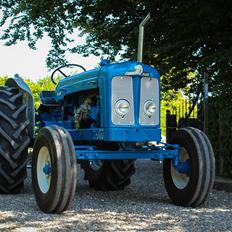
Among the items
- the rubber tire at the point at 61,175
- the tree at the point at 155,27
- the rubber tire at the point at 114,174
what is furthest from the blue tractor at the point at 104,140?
the tree at the point at 155,27

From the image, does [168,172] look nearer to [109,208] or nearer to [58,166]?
[109,208]

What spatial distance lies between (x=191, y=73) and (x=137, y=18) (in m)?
2.46

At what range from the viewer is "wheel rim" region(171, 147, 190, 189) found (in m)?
6.71

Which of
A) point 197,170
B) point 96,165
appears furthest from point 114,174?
point 197,170

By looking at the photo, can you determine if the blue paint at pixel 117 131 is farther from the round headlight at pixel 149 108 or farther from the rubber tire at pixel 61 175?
the rubber tire at pixel 61 175

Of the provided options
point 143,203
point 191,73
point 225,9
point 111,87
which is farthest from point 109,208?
point 191,73

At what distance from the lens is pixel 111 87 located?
6.45 m

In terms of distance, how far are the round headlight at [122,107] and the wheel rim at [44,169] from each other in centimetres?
95

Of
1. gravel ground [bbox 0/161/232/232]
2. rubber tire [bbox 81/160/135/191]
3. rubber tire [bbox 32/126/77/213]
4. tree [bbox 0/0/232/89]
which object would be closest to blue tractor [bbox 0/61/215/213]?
rubber tire [bbox 32/126/77/213]

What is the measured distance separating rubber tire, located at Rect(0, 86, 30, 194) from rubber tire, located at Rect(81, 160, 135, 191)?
4.33ft

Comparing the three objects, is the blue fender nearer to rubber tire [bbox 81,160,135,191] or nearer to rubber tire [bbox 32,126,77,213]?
rubber tire [bbox 81,160,135,191]

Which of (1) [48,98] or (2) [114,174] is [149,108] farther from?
(1) [48,98]

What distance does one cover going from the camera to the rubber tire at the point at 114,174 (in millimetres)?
7980

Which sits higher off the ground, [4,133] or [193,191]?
[4,133]
